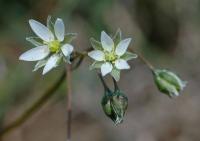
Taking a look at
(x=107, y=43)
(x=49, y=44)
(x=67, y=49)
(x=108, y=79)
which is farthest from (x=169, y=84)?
(x=108, y=79)

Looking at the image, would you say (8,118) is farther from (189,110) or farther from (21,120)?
(189,110)

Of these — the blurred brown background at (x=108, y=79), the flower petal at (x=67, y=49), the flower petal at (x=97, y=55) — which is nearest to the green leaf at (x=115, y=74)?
the flower petal at (x=97, y=55)

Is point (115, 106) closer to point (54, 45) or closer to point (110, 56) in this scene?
point (110, 56)

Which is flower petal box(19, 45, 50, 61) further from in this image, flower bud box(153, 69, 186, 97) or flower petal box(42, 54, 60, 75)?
flower bud box(153, 69, 186, 97)

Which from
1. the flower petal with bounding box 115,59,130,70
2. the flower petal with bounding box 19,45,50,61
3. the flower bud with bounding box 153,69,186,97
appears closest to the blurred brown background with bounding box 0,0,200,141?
the flower petal with bounding box 19,45,50,61

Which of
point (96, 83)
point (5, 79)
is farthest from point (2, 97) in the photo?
point (96, 83)

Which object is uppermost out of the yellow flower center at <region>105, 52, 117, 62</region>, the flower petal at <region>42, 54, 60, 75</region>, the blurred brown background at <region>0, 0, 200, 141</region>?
the flower petal at <region>42, 54, 60, 75</region>
